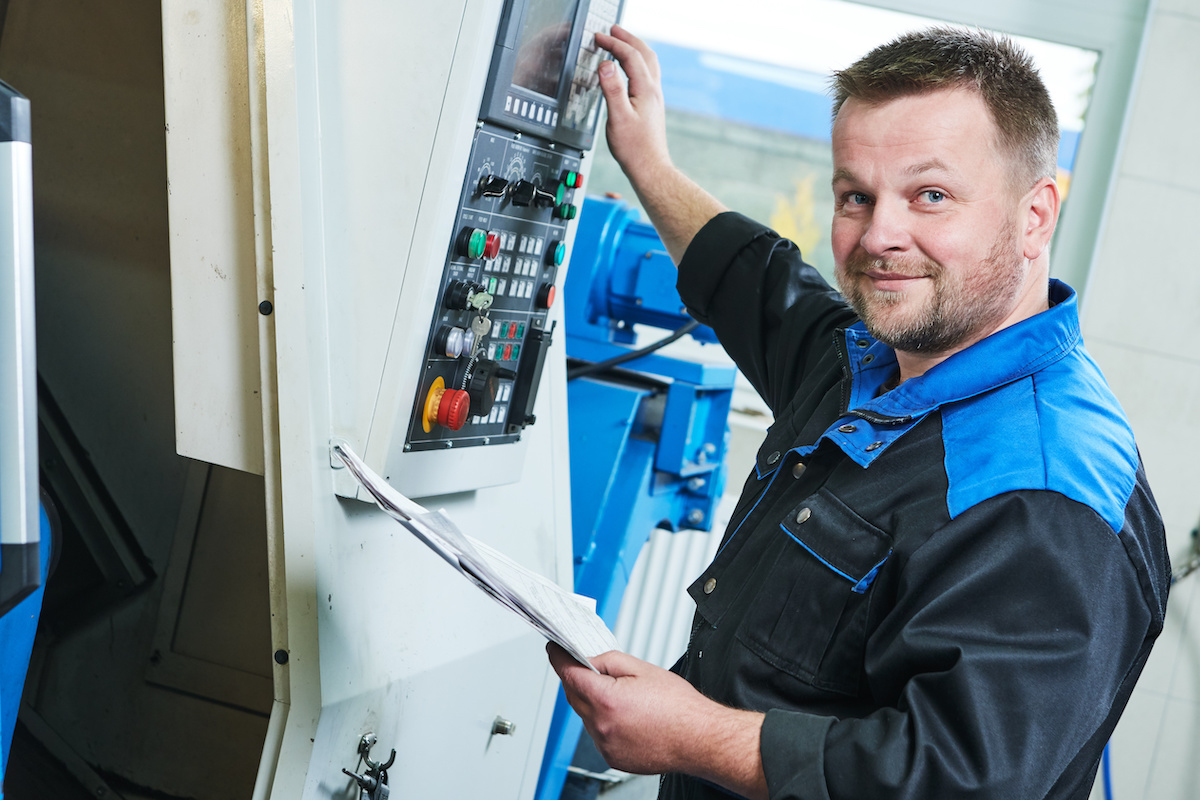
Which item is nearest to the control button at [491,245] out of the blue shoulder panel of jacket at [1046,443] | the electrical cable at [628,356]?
the blue shoulder panel of jacket at [1046,443]

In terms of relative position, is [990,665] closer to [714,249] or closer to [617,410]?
[714,249]

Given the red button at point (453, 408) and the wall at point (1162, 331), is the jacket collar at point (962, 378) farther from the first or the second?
the wall at point (1162, 331)

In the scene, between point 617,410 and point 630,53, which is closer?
point 630,53

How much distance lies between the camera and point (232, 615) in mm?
1611

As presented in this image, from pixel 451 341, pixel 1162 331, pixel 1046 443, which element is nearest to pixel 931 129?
pixel 1046 443

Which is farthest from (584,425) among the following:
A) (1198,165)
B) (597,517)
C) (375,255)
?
(1198,165)

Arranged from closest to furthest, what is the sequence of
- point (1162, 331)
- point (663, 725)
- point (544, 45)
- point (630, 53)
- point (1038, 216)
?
point (663, 725) < point (1038, 216) < point (544, 45) < point (630, 53) < point (1162, 331)

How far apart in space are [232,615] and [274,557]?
669 millimetres

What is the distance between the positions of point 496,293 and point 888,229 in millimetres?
443

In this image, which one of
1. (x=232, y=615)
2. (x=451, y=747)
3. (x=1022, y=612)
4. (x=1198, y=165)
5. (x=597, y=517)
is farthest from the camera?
(x=1198, y=165)

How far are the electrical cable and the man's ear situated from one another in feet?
2.96

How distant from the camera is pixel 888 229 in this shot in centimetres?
98

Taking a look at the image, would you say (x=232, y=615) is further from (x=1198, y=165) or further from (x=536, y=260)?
(x=1198, y=165)

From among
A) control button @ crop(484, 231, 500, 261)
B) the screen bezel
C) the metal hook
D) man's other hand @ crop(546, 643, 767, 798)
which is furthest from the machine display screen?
the metal hook
